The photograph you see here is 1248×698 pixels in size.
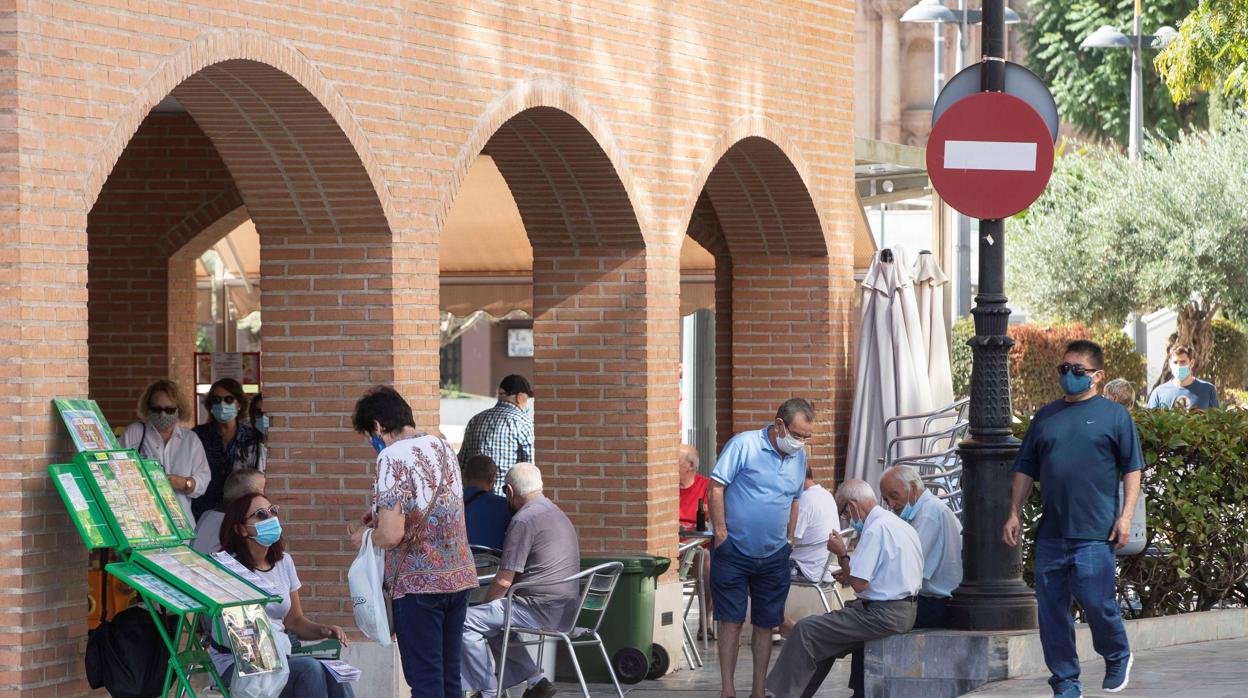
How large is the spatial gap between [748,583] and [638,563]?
101cm

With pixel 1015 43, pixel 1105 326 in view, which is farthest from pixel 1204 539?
pixel 1015 43

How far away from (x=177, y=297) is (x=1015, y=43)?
47.7m

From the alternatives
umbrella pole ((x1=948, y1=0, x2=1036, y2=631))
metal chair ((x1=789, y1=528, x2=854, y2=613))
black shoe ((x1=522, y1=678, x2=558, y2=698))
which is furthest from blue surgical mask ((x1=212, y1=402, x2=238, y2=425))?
umbrella pole ((x1=948, y1=0, x2=1036, y2=631))

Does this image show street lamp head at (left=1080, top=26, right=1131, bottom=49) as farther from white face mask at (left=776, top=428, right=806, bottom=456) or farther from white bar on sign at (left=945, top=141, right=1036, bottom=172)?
white face mask at (left=776, top=428, right=806, bottom=456)

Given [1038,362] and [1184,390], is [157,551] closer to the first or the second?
[1184,390]

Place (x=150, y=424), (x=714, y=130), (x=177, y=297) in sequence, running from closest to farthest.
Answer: (x=150, y=424), (x=714, y=130), (x=177, y=297)

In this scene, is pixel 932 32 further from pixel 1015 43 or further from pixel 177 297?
pixel 177 297

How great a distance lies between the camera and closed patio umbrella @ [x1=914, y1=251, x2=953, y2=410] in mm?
13352

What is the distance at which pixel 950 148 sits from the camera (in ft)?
30.6

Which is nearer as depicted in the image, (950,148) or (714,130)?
(950,148)

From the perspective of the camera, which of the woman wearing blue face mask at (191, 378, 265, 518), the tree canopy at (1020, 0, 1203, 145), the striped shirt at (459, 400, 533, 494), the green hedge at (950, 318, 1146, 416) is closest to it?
the woman wearing blue face mask at (191, 378, 265, 518)

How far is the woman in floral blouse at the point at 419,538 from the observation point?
24.9ft

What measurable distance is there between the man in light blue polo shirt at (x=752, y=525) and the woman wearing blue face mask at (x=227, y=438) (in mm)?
3031

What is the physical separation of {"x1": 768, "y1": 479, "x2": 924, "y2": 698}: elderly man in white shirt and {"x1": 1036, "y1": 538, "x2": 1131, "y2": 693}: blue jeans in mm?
705
